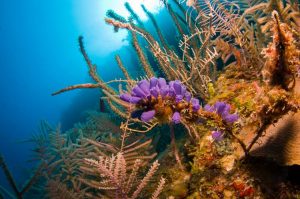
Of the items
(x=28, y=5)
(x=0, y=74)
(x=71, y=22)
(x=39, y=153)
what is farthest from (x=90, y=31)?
(x=39, y=153)

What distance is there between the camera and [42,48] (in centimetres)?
10219

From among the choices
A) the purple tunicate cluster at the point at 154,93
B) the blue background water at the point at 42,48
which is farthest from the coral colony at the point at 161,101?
the blue background water at the point at 42,48

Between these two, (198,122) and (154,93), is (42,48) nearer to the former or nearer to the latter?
(198,122)

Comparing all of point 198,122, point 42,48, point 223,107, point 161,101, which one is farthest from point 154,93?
point 42,48

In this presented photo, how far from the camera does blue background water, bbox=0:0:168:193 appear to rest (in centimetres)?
8562

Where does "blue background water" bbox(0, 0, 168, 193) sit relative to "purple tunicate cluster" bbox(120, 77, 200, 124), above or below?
above

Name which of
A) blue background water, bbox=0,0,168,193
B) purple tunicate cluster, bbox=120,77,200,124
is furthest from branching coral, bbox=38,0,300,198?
blue background water, bbox=0,0,168,193

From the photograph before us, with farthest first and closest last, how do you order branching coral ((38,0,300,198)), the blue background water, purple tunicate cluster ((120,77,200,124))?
1. the blue background water
2. purple tunicate cluster ((120,77,200,124))
3. branching coral ((38,0,300,198))

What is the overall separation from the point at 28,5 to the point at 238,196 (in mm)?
102810

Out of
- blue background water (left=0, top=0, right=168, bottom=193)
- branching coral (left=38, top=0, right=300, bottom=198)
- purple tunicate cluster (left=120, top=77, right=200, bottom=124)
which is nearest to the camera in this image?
branching coral (left=38, top=0, right=300, bottom=198)

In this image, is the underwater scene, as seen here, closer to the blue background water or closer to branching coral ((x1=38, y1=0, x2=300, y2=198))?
branching coral ((x1=38, y1=0, x2=300, y2=198))

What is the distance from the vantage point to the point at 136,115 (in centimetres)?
178

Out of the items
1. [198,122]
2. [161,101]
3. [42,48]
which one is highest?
[42,48]

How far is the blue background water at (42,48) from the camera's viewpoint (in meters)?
85.6
